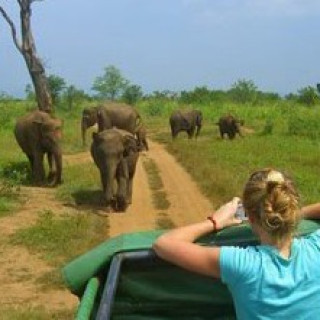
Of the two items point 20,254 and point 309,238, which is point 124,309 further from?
point 20,254

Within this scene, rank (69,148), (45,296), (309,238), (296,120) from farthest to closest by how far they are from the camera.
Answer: (296,120), (69,148), (45,296), (309,238)

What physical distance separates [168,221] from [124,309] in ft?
30.1

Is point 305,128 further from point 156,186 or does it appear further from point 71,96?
point 71,96

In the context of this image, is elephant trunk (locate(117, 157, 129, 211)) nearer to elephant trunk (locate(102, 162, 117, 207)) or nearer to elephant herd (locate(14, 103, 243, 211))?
elephant herd (locate(14, 103, 243, 211))

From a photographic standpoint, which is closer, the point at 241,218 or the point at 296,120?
the point at 241,218

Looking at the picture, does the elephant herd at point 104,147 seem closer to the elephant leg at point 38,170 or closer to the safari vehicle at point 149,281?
the elephant leg at point 38,170

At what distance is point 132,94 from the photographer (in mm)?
63875

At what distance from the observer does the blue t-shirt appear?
3.04m

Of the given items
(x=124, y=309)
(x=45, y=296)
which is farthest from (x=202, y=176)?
(x=124, y=309)

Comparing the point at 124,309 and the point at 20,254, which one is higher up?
the point at 124,309

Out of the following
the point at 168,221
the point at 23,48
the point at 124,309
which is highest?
the point at 23,48

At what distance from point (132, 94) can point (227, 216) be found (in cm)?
6060

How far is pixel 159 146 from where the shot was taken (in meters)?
27.9

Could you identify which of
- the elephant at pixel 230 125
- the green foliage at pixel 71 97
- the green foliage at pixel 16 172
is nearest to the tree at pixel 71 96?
the green foliage at pixel 71 97
